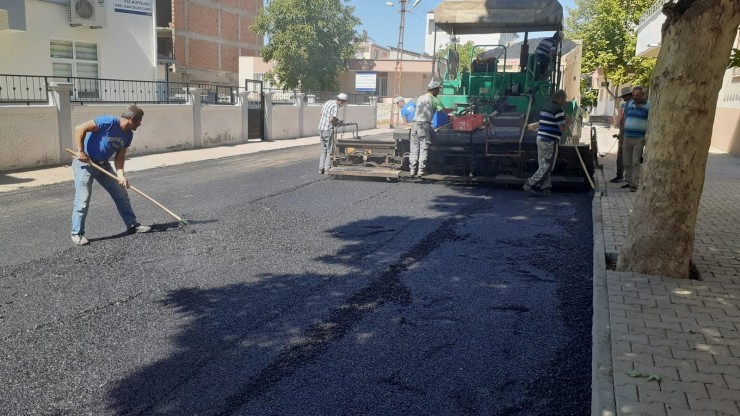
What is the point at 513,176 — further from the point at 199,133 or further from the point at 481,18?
the point at 199,133

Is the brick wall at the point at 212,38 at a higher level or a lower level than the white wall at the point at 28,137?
higher

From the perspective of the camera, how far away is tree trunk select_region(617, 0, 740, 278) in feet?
16.1

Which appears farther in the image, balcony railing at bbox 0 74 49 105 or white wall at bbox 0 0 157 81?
white wall at bbox 0 0 157 81

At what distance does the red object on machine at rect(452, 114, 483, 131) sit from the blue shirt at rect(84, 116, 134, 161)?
5458 mm

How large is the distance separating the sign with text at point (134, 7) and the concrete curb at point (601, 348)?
711 inches

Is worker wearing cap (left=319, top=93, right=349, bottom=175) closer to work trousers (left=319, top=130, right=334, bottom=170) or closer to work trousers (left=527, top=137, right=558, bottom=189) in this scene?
work trousers (left=319, top=130, right=334, bottom=170)

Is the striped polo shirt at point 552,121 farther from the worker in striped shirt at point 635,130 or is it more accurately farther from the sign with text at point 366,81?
the sign with text at point 366,81

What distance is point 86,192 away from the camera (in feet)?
21.1

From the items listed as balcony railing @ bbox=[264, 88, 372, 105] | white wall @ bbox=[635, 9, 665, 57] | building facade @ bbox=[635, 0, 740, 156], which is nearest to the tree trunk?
building facade @ bbox=[635, 0, 740, 156]

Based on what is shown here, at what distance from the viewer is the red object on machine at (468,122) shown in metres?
10.0

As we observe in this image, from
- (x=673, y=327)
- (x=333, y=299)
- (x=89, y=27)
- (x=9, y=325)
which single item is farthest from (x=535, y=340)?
(x=89, y=27)

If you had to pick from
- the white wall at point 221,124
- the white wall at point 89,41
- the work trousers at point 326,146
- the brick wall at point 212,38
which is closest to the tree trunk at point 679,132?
the work trousers at point 326,146

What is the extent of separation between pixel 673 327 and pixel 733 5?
104 inches

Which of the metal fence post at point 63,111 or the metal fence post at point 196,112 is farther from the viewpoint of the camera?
the metal fence post at point 196,112
